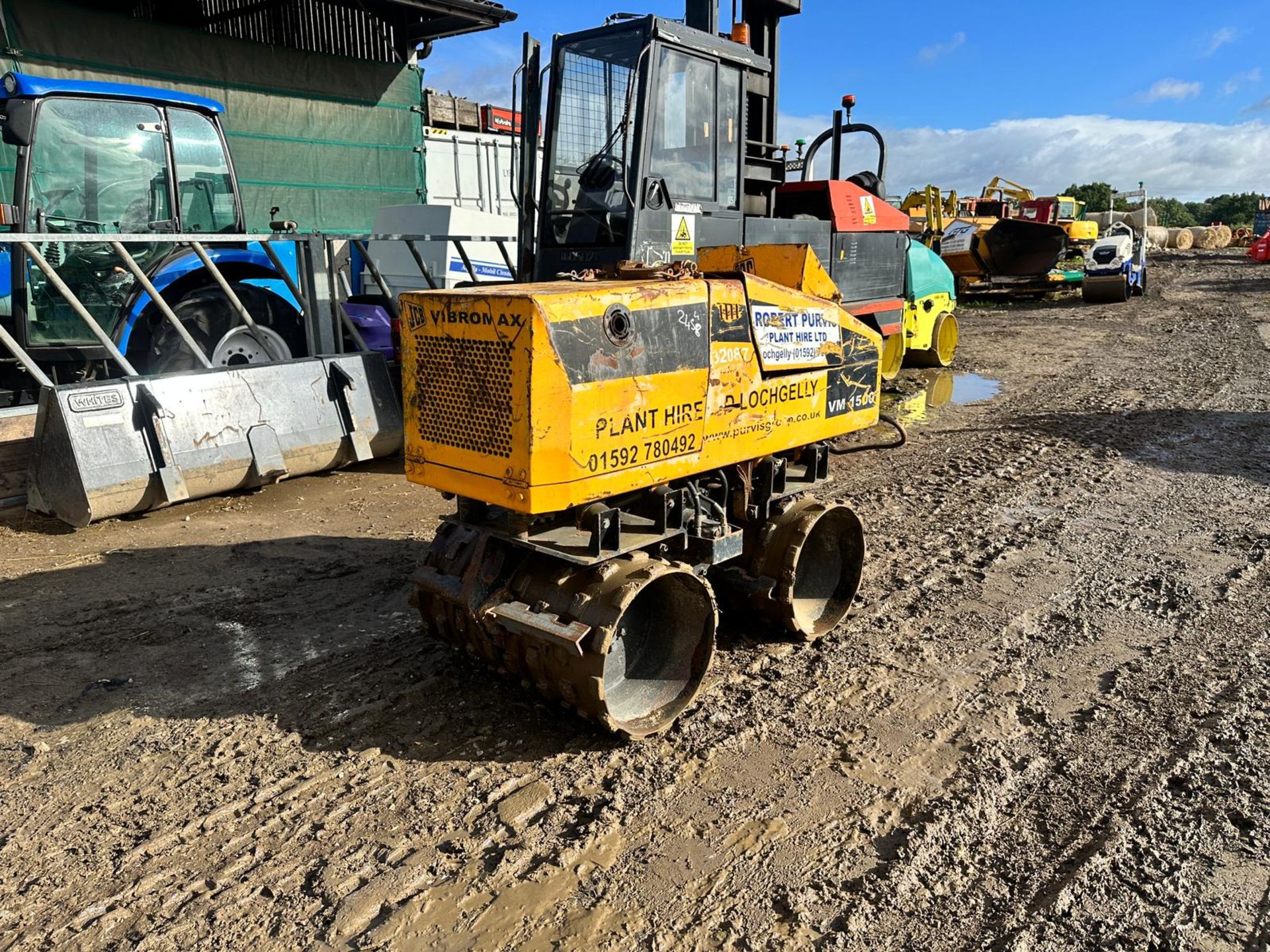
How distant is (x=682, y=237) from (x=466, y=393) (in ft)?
9.59

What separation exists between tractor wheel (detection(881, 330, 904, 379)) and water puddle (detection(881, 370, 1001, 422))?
28 cm

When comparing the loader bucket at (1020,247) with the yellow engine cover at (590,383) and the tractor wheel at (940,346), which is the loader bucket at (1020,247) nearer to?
the tractor wheel at (940,346)

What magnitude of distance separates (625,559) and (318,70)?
564 inches

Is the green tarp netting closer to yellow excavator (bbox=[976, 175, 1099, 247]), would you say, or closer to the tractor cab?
the tractor cab

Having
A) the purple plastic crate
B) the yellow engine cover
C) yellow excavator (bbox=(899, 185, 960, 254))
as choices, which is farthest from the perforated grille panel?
yellow excavator (bbox=(899, 185, 960, 254))

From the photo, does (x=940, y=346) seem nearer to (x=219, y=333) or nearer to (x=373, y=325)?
(x=373, y=325)

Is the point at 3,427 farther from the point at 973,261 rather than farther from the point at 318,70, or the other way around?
the point at 973,261

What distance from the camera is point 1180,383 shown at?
35.3 feet

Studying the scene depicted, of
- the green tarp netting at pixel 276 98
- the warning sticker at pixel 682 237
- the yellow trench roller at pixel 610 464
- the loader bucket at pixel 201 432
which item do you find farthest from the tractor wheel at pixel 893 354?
the green tarp netting at pixel 276 98

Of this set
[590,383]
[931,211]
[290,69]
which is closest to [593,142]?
[590,383]

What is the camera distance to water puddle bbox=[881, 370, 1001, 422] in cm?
988

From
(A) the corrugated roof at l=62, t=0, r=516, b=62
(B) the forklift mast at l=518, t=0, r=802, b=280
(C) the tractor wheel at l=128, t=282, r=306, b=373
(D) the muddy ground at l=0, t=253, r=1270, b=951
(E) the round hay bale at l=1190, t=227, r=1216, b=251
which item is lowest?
(D) the muddy ground at l=0, t=253, r=1270, b=951

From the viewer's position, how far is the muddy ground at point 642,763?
103 inches

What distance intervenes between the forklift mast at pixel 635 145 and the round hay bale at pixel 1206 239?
44979mm
